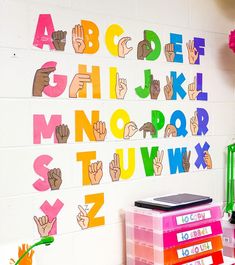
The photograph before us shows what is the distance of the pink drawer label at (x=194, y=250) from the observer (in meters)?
1.32

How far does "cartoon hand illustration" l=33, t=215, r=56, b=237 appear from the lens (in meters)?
1.27

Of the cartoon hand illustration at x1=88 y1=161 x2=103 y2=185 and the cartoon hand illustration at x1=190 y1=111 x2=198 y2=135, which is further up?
the cartoon hand illustration at x1=190 y1=111 x2=198 y2=135

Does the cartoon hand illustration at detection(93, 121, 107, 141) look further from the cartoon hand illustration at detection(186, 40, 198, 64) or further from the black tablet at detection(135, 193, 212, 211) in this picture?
the cartoon hand illustration at detection(186, 40, 198, 64)

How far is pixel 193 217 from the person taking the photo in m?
1.37

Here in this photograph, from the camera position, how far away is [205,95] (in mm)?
1731

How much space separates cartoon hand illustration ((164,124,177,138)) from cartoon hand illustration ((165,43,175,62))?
0.86ft

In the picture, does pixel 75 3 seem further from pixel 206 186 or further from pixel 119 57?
pixel 206 186

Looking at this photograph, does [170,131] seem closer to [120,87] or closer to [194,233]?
[120,87]

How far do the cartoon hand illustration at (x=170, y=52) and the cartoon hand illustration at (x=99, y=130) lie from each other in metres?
0.41

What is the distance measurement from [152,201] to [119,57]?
1.73 ft

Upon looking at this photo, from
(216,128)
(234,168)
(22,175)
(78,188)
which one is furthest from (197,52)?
(22,175)

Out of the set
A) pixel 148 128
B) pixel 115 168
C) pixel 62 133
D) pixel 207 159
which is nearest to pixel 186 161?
pixel 207 159

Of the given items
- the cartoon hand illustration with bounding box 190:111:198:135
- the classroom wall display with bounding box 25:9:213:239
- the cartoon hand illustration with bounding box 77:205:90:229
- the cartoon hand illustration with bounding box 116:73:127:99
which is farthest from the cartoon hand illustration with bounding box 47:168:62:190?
the cartoon hand illustration with bounding box 190:111:198:135

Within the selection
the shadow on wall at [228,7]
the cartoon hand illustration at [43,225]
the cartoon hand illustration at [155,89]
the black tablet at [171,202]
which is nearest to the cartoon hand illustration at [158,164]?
the black tablet at [171,202]
